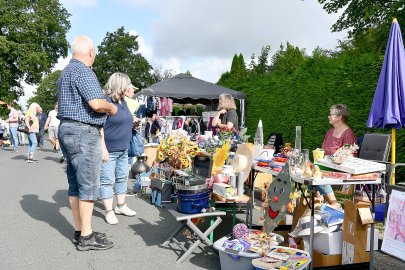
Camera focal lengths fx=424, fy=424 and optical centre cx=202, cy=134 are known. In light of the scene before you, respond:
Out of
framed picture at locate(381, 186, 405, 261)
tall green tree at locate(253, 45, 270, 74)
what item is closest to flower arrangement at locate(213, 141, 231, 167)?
framed picture at locate(381, 186, 405, 261)

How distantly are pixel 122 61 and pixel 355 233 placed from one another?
56.6 m

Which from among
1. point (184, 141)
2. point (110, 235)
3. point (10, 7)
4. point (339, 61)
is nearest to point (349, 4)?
point (339, 61)

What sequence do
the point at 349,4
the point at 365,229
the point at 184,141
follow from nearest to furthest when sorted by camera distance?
the point at 365,229 → the point at 184,141 → the point at 349,4

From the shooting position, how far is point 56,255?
4109 millimetres

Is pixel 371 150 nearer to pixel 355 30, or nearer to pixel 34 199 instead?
pixel 34 199

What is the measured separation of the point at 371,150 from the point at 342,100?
4392 mm

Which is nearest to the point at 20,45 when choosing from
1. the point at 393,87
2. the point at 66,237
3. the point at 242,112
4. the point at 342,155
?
the point at 242,112

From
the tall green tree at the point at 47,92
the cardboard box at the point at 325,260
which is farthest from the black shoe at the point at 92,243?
the tall green tree at the point at 47,92

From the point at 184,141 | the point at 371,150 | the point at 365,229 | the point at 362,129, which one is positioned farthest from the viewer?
the point at 362,129

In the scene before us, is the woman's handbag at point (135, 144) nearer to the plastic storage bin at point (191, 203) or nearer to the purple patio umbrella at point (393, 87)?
the plastic storage bin at point (191, 203)

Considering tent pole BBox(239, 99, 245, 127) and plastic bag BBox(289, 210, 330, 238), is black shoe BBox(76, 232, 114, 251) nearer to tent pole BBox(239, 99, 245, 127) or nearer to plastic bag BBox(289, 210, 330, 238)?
plastic bag BBox(289, 210, 330, 238)

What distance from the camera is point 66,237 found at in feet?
15.4

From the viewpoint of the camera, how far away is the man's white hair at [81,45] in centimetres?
413

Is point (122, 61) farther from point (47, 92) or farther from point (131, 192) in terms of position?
point (131, 192)
